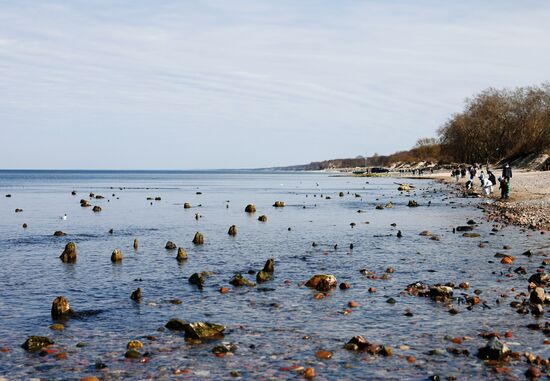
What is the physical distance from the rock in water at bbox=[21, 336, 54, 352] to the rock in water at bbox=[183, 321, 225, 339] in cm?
360

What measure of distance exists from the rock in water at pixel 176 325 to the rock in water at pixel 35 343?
10.5 feet

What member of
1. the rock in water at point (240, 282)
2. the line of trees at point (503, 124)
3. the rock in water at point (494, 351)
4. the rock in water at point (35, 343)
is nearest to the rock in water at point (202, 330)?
the rock in water at point (35, 343)

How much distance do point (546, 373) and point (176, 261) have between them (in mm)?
19483

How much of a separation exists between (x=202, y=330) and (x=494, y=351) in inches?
293

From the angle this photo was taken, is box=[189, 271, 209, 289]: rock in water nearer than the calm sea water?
A: No

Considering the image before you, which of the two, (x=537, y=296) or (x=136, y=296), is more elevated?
(x=537, y=296)

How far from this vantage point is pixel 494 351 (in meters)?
13.4

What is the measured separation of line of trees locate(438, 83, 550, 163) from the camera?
165 meters

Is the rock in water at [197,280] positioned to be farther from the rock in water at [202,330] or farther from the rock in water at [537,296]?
the rock in water at [537,296]

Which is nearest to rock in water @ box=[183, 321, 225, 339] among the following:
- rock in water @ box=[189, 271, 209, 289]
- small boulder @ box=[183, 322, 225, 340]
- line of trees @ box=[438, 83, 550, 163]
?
small boulder @ box=[183, 322, 225, 340]

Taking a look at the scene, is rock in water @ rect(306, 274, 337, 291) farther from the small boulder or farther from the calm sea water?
the small boulder

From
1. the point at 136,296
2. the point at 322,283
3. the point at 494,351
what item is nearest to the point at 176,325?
the point at 136,296

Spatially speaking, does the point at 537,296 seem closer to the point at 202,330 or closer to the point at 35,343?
the point at 202,330

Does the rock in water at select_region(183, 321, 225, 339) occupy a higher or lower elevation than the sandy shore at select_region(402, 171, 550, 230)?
Result: lower
